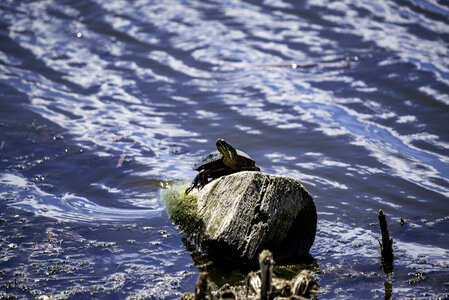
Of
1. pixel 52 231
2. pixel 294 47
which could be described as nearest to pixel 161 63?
pixel 294 47

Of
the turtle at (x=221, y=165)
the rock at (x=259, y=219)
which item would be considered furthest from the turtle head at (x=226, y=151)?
the rock at (x=259, y=219)

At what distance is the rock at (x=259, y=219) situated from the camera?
183 inches

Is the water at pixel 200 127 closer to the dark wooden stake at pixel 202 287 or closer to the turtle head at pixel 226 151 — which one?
the turtle head at pixel 226 151

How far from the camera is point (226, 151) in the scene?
5.38 metres

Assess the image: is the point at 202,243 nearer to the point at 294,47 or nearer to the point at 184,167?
the point at 184,167

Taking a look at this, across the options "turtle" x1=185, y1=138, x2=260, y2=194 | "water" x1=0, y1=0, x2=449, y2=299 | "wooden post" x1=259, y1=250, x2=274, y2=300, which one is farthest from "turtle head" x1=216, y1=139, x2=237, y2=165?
"wooden post" x1=259, y1=250, x2=274, y2=300

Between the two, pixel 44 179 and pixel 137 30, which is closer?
pixel 44 179

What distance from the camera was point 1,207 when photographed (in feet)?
19.6

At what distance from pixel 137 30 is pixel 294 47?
11.6 ft

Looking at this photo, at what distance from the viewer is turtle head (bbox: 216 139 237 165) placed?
5.27 meters

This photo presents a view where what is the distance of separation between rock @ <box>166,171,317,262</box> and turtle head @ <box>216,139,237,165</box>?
448 millimetres

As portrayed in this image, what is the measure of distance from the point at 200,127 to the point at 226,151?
332 centimetres

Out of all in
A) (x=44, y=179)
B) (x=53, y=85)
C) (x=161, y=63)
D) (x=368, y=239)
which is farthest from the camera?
(x=161, y=63)

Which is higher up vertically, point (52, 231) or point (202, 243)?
point (202, 243)
